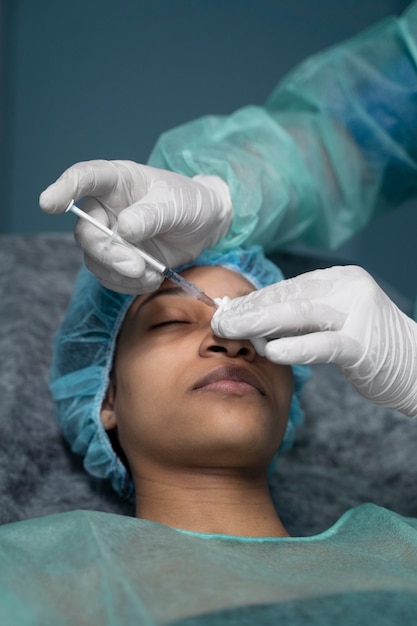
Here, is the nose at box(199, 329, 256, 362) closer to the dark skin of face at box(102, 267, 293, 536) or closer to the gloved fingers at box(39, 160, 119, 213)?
the dark skin of face at box(102, 267, 293, 536)

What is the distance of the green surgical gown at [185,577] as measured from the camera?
3.31 feet

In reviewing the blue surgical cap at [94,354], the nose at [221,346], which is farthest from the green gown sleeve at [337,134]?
the nose at [221,346]

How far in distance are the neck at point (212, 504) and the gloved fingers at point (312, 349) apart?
0.39 metres

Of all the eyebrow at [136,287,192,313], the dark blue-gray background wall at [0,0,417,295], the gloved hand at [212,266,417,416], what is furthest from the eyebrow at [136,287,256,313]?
the dark blue-gray background wall at [0,0,417,295]

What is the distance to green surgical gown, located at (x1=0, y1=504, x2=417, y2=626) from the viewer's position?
3.31 feet

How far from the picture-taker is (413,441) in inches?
76.5

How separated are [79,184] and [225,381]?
0.41 meters

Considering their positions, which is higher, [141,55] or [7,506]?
[141,55]

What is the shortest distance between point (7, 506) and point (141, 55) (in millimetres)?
1635

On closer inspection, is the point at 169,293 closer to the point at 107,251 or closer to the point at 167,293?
the point at 167,293

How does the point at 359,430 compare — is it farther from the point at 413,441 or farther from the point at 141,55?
the point at 141,55

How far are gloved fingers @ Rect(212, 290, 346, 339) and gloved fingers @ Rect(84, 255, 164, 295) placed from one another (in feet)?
0.64

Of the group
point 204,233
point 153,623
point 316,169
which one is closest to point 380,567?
point 153,623

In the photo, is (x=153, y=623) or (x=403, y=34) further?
(x=403, y=34)
